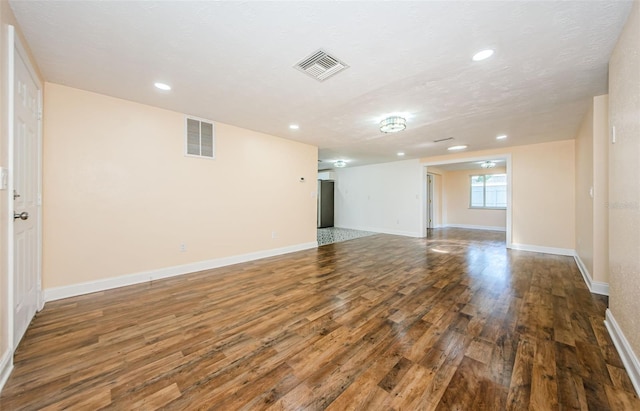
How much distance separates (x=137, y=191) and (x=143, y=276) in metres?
1.17

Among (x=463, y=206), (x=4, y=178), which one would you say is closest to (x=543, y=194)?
(x=463, y=206)

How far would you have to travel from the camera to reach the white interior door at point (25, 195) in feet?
5.96

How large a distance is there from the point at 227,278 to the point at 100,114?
2630 millimetres

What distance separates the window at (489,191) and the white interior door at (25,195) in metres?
10.9

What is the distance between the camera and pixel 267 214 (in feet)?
15.6

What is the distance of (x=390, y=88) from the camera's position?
270 cm

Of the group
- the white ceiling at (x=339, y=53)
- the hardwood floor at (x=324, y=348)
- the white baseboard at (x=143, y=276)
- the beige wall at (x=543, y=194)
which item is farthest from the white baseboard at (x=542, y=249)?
the white baseboard at (x=143, y=276)

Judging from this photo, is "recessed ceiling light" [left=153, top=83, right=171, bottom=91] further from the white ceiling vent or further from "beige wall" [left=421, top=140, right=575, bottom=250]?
"beige wall" [left=421, top=140, right=575, bottom=250]

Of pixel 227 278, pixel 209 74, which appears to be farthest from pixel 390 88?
pixel 227 278

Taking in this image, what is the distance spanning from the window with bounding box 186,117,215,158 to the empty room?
0.04 meters

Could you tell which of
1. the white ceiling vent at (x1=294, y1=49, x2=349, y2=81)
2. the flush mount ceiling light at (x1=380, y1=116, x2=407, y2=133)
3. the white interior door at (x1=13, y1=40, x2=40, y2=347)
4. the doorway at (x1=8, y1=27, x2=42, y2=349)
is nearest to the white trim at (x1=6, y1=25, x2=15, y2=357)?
the doorway at (x1=8, y1=27, x2=42, y2=349)

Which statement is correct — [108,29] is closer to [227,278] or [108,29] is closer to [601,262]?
[227,278]

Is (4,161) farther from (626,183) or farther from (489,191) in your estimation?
(489,191)

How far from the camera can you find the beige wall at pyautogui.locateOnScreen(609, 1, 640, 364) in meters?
1.54
